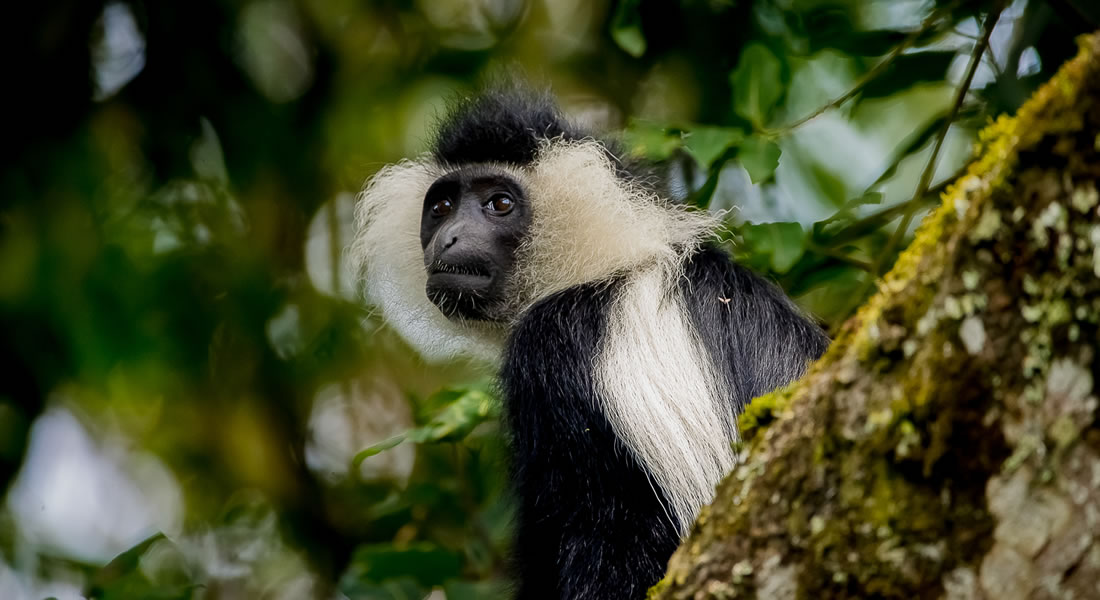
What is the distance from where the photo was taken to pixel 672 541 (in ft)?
9.36

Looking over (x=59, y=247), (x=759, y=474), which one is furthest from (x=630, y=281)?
(x=59, y=247)

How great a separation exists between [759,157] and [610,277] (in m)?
0.58

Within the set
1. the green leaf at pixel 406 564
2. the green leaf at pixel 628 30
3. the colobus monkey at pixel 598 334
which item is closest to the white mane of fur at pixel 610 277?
the colobus monkey at pixel 598 334

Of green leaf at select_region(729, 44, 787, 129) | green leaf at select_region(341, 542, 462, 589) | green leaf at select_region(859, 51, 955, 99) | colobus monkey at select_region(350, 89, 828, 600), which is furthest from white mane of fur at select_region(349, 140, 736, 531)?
green leaf at select_region(859, 51, 955, 99)

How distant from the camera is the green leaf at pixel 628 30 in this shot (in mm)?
3912

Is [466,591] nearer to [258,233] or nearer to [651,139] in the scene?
[651,139]

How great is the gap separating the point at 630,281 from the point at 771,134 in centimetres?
72

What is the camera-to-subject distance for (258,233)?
5.66m

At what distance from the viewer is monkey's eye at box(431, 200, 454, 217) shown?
3857 mm

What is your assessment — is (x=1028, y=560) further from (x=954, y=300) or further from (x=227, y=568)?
(x=227, y=568)

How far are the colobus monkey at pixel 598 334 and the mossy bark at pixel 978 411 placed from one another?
146cm

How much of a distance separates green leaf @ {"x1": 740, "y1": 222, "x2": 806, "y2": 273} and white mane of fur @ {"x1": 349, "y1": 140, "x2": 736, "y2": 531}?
0.15 metres

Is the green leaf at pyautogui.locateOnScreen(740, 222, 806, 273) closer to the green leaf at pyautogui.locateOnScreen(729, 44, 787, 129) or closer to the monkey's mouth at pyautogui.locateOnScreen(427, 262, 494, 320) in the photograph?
the green leaf at pyautogui.locateOnScreen(729, 44, 787, 129)

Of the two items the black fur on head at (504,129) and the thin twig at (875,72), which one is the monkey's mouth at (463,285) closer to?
the black fur on head at (504,129)
